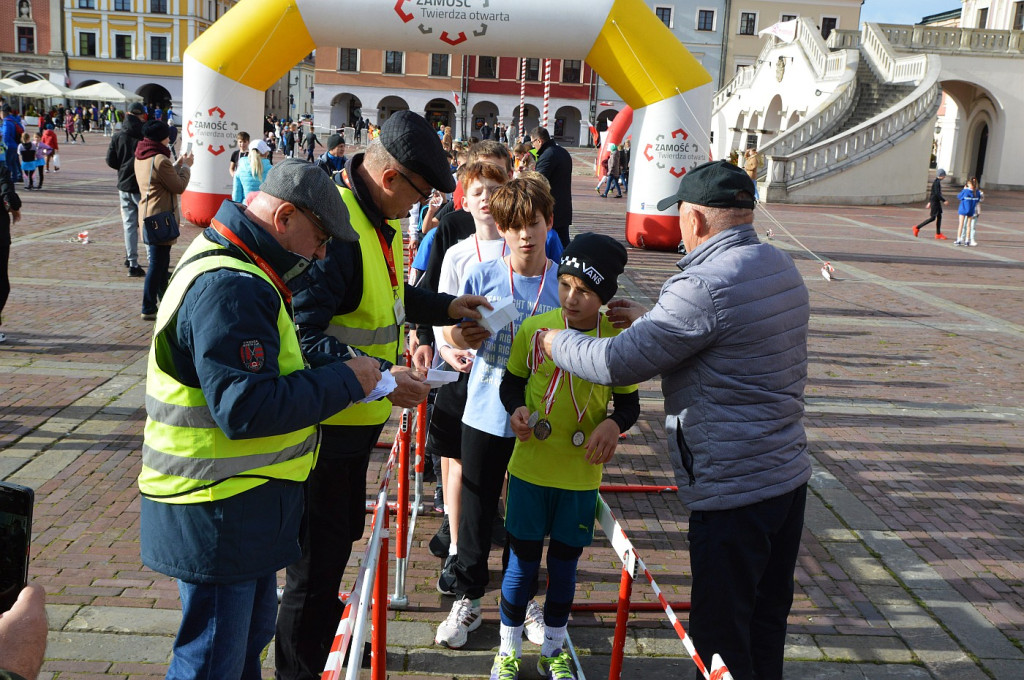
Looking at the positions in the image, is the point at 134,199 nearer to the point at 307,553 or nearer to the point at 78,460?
the point at 78,460

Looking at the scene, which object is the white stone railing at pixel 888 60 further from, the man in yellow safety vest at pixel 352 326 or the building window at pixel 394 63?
the building window at pixel 394 63

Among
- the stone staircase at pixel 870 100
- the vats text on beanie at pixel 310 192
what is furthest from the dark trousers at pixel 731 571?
the stone staircase at pixel 870 100

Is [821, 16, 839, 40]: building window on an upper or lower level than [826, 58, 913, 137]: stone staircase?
upper

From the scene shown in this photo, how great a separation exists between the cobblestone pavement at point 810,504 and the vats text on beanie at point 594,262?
1655 mm

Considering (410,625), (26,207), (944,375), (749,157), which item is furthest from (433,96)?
(410,625)

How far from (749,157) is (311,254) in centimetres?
1272

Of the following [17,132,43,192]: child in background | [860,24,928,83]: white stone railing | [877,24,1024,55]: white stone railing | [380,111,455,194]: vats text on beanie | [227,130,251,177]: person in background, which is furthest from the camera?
[877,24,1024,55]: white stone railing

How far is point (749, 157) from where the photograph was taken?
46.6 feet

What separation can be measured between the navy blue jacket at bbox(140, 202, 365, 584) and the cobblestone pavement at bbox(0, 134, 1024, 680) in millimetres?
1380

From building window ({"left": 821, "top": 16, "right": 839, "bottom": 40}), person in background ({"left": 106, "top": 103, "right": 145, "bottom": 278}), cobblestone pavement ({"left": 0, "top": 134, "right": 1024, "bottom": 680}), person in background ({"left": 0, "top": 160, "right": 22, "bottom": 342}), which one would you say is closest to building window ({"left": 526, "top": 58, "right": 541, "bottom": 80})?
building window ({"left": 821, "top": 16, "right": 839, "bottom": 40})

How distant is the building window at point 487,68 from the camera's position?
215ft

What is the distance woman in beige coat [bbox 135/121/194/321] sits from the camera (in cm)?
925

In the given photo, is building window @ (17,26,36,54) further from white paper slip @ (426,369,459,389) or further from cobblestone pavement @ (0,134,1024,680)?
white paper slip @ (426,369,459,389)

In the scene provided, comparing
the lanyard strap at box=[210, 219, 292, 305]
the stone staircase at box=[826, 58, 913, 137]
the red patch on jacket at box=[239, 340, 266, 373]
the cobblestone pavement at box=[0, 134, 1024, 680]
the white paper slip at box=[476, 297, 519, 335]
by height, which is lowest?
the cobblestone pavement at box=[0, 134, 1024, 680]
